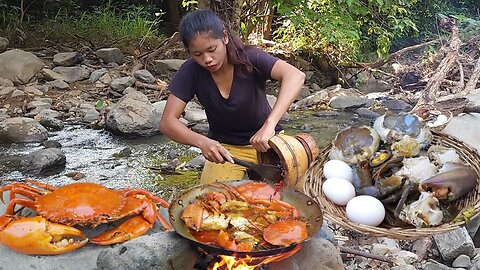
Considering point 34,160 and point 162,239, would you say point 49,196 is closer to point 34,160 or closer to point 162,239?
point 162,239

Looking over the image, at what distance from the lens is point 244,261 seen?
7.66ft

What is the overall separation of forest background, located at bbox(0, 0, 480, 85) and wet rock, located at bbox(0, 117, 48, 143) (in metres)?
4.09

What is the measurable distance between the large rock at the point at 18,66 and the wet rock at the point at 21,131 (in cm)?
216

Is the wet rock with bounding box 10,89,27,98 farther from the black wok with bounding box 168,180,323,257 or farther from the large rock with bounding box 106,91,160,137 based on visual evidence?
the black wok with bounding box 168,180,323,257

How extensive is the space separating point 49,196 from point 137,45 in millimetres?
9140

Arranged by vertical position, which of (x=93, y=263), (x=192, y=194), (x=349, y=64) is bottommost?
(x=349, y=64)

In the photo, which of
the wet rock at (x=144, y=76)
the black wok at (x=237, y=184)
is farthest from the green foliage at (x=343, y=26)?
the black wok at (x=237, y=184)

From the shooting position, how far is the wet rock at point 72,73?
991cm

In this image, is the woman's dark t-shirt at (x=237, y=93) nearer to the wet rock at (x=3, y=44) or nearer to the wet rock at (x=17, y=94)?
the wet rock at (x=17, y=94)

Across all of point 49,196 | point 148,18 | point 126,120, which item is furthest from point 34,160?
point 148,18

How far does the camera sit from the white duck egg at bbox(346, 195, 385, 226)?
2883 millimetres

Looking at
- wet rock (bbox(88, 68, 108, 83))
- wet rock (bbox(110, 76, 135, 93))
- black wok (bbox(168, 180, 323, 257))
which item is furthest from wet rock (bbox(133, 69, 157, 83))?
black wok (bbox(168, 180, 323, 257))

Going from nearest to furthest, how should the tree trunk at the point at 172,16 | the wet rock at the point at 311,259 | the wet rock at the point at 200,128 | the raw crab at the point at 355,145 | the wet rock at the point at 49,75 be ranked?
the wet rock at the point at 311,259 → the raw crab at the point at 355,145 → the wet rock at the point at 200,128 → the wet rock at the point at 49,75 → the tree trunk at the point at 172,16

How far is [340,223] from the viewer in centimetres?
288
